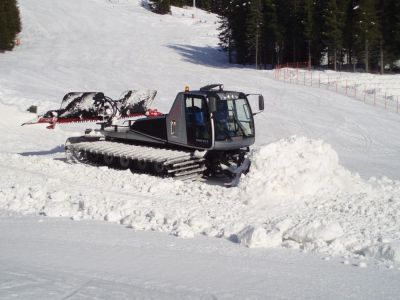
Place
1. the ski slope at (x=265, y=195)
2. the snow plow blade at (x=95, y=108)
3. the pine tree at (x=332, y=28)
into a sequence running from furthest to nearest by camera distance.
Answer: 1. the pine tree at (x=332, y=28)
2. the snow plow blade at (x=95, y=108)
3. the ski slope at (x=265, y=195)

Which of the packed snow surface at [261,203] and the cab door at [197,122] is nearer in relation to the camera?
the packed snow surface at [261,203]

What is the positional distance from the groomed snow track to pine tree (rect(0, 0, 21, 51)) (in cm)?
4171

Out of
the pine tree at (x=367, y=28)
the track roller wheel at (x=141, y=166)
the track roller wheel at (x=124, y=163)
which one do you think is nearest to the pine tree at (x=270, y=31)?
the pine tree at (x=367, y=28)

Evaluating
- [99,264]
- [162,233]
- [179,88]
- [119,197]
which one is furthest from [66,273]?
[179,88]

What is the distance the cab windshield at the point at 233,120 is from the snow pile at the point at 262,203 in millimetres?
1822

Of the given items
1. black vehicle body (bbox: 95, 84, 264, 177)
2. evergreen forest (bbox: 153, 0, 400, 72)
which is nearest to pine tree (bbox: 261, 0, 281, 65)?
evergreen forest (bbox: 153, 0, 400, 72)

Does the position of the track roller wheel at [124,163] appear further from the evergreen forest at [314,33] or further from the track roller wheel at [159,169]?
the evergreen forest at [314,33]

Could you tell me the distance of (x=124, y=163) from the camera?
526 inches

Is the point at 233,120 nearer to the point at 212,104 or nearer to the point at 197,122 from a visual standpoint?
the point at 197,122

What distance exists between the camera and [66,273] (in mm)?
6008

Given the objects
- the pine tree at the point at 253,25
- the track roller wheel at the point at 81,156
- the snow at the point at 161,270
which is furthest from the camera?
the pine tree at the point at 253,25

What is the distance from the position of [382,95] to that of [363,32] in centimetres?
922

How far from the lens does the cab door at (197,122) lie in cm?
1253

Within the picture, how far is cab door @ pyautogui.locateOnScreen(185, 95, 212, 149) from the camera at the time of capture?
493 inches
